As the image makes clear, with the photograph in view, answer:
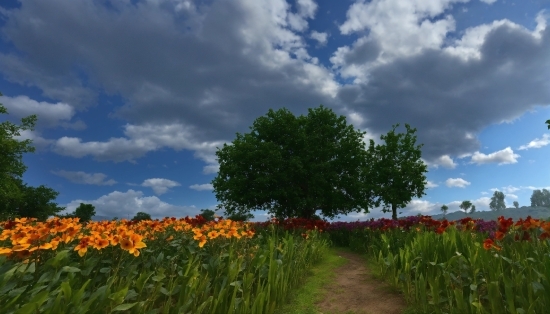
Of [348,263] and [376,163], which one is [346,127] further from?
[348,263]

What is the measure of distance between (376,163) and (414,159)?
2.81m

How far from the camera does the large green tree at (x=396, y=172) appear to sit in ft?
78.8

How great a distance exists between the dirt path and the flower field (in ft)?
1.21

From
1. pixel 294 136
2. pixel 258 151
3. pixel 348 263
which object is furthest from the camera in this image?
pixel 294 136

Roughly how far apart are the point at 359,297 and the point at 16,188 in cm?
2624

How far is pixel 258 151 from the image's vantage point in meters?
20.8

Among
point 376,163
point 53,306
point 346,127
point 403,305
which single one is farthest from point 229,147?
point 53,306

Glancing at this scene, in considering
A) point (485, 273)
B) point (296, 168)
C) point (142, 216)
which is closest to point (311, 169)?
point (296, 168)

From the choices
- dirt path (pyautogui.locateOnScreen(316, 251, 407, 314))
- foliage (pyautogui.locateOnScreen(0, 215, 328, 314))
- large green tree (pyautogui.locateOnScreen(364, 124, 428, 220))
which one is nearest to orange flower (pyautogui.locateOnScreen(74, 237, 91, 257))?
foliage (pyautogui.locateOnScreen(0, 215, 328, 314))

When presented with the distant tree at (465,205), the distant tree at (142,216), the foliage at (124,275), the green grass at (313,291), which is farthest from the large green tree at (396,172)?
the distant tree at (465,205)

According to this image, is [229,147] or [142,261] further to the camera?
[229,147]

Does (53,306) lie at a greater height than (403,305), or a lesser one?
greater

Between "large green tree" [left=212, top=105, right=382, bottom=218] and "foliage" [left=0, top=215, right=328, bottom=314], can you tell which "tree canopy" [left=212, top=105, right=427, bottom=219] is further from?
"foliage" [left=0, top=215, right=328, bottom=314]

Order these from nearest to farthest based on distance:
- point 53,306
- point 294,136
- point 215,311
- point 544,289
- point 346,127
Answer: point 53,306 < point 544,289 < point 215,311 < point 294,136 < point 346,127
